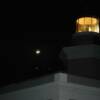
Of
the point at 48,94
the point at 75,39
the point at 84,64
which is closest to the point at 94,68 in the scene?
the point at 84,64

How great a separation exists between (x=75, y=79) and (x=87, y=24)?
6.13 m

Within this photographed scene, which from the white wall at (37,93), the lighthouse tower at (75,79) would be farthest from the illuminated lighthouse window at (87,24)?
the white wall at (37,93)

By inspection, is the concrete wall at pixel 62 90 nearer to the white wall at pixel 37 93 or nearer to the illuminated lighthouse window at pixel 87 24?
the white wall at pixel 37 93

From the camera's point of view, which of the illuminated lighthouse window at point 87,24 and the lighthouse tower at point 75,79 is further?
the illuminated lighthouse window at point 87,24

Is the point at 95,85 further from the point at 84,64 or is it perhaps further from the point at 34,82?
the point at 84,64

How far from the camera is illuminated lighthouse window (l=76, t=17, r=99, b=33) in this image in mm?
18797

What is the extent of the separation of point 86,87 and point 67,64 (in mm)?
4285

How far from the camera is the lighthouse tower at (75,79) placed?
41.9 ft

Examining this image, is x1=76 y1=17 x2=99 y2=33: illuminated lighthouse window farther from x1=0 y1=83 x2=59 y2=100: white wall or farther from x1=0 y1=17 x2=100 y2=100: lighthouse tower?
x1=0 y1=83 x2=59 y2=100: white wall

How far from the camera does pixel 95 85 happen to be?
44.1 ft

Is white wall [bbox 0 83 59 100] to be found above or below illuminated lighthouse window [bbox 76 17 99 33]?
below

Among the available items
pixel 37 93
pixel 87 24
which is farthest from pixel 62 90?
pixel 87 24

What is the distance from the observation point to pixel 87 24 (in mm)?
18844

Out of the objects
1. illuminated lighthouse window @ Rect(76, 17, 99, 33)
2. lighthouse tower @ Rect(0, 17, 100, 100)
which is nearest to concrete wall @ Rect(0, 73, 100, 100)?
lighthouse tower @ Rect(0, 17, 100, 100)
